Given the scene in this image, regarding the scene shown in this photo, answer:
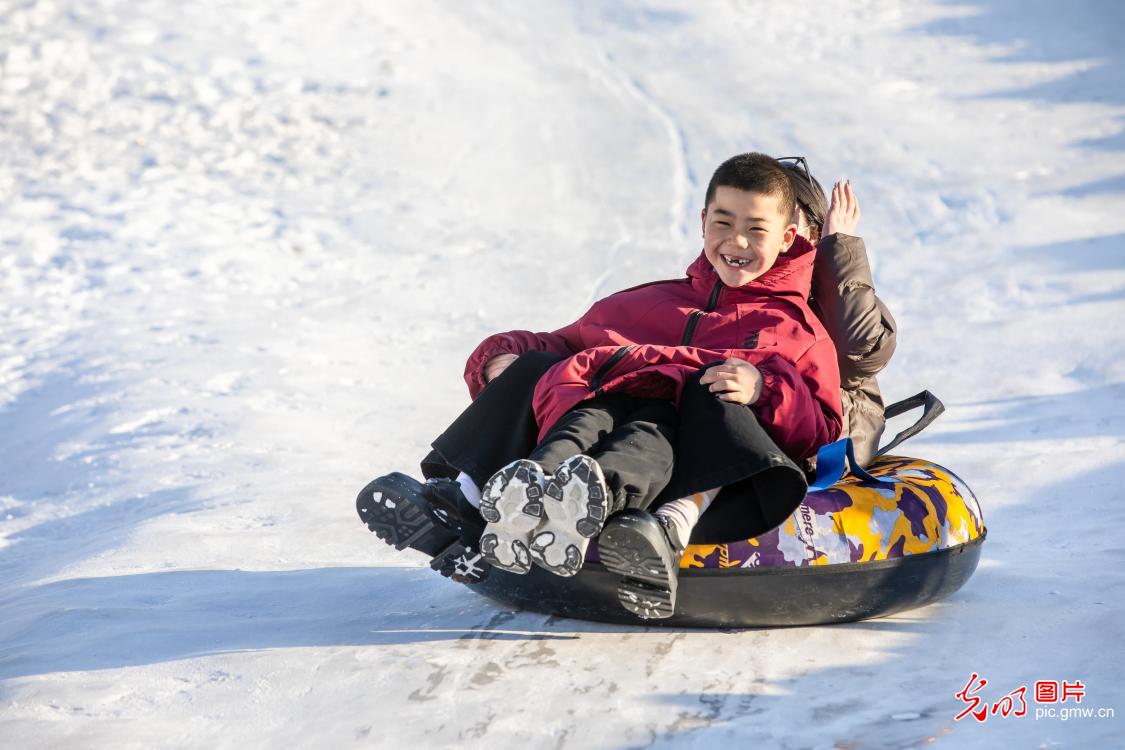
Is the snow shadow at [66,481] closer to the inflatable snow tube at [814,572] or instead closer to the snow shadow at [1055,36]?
the inflatable snow tube at [814,572]

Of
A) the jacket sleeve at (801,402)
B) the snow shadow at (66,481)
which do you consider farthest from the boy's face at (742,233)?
the snow shadow at (66,481)

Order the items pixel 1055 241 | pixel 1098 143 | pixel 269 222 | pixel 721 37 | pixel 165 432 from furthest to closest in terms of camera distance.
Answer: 1. pixel 721 37
2. pixel 1098 143
3. pixel 269 222
4. pixel 1055 241
5. pixel 165 432

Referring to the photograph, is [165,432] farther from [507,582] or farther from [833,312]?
[833,312]

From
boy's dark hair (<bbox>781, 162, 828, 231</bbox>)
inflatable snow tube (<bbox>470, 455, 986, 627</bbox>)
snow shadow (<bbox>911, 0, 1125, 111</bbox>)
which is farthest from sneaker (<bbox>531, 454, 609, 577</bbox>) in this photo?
snow shadow (<bbox>911, 0, 1125, 111</bbox>)

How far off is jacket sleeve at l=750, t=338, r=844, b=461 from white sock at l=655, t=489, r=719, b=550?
9.9 inches

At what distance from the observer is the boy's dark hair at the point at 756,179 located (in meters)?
3.25

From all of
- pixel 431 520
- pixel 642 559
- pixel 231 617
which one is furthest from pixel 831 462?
pixel 231 617

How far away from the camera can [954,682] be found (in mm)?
2723

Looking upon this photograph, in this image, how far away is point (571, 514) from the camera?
2.64 metres

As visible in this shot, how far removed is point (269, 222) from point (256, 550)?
522 centimetres

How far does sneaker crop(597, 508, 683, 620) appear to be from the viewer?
8.68ft

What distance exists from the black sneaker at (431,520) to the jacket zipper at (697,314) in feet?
2.55

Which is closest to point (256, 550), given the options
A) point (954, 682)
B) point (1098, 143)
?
point (954, 682)

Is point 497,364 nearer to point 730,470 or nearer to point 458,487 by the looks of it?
point 458,487
